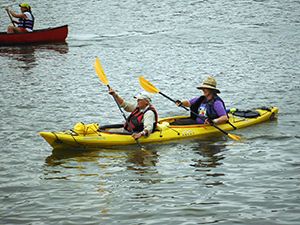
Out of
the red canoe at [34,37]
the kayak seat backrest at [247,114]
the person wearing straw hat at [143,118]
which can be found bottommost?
the kayak seat backrest at [247,114]

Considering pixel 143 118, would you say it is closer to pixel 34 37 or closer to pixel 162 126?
pixel 162 126

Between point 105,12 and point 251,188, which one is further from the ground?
point 105,12

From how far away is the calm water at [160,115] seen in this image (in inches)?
220

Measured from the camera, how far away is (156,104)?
11961mm

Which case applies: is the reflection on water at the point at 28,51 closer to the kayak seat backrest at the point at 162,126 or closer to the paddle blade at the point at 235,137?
the kayak seat backrest at the point at 162,126

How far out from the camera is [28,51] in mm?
18781

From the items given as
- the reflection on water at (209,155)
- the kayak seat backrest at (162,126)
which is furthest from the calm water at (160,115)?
the kayak seat backrest at (162,126)

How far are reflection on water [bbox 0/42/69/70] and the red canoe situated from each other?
27cm

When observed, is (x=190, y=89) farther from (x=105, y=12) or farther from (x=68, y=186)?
(x=105, y=12)

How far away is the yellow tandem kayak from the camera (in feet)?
25.1

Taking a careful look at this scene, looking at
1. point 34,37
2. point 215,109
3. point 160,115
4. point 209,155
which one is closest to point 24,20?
point 34,37

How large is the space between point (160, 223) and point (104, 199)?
103 centimetres

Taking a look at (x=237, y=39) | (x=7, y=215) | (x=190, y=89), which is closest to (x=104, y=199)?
(x=7, y=215)

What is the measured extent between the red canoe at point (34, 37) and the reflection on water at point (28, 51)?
267 millimetres
